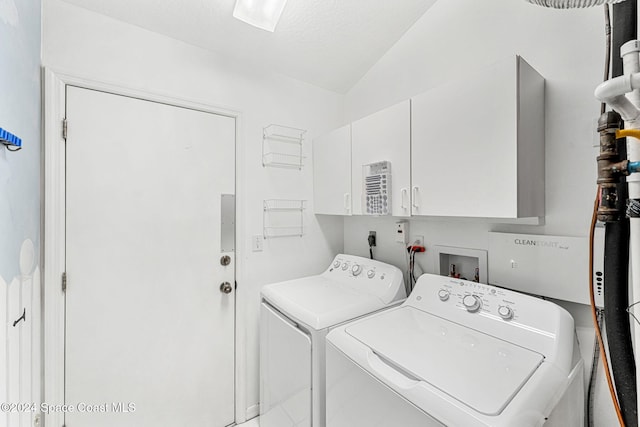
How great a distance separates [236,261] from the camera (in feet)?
6.30

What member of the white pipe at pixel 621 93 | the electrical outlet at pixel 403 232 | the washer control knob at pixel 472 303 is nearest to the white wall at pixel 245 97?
the electrical outlet at pixel 403 232

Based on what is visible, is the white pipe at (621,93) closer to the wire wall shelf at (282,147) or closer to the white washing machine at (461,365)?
the white washing machine at (461,365)

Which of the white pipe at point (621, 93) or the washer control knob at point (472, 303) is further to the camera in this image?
the washer control knob at point (472, 303)

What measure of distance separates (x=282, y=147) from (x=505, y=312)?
1.71 m

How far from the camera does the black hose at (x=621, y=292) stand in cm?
83

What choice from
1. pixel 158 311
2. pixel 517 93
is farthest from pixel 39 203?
pixel 517 93

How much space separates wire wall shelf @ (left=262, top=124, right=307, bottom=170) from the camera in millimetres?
2041

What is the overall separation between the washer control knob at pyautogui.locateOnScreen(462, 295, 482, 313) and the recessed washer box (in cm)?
22

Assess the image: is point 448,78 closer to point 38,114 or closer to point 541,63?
point 541,63

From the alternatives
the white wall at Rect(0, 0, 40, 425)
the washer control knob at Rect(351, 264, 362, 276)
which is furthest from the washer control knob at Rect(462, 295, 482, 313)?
the white wall at Rect(0, 0, 40, 425)

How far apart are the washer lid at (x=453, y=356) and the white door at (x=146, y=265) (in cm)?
112

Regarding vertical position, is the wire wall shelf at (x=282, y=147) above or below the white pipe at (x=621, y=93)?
above

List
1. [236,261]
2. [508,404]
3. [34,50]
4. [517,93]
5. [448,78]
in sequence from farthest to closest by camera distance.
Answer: [236,261] < [448,78] < [34,50] < [517,93] < [508,404]

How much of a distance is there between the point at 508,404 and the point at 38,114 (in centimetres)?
221
